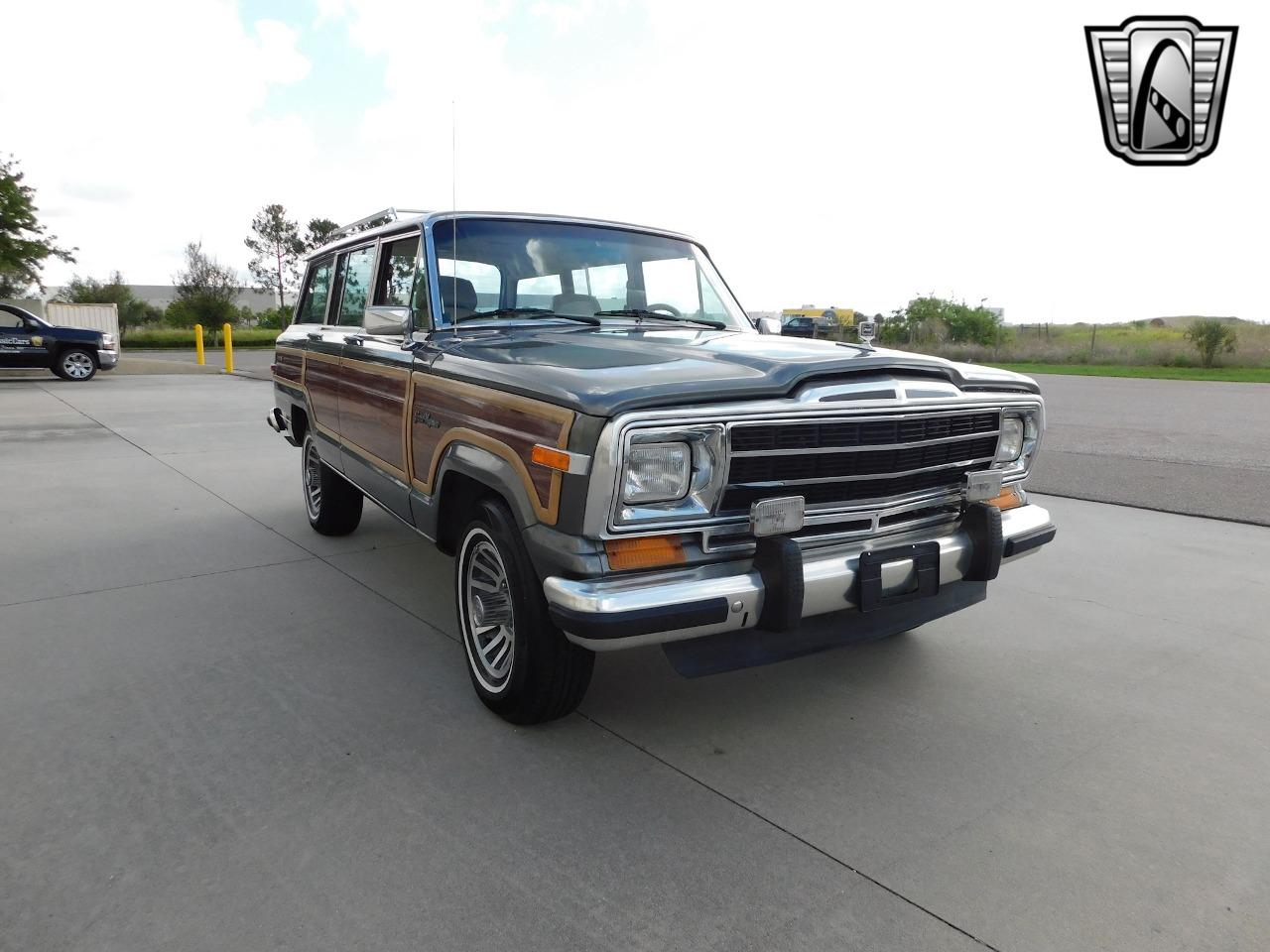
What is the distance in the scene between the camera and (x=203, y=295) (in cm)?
4759

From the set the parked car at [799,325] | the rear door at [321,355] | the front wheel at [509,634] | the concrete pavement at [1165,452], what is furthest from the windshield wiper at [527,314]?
the concrete pavement at [1165,452]

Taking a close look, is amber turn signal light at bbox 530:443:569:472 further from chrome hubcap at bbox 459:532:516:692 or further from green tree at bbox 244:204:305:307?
green tree at bbox 244:204:305:307

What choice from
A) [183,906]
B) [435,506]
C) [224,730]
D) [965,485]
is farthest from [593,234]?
[183,906]

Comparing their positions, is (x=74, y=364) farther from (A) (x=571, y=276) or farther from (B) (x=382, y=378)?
(A) (x=571, y=276)

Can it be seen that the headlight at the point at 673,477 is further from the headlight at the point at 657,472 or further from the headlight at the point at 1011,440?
the headlight at the point at 1011,440

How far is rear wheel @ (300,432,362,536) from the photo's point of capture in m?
5.47

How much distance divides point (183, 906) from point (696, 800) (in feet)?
4.56

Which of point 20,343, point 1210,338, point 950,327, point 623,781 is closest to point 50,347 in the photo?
point 20,343

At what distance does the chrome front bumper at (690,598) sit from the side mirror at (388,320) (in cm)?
156

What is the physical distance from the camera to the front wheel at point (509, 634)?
2803 mm

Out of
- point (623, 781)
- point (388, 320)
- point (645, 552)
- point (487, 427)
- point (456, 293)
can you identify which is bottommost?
point (623, 781)

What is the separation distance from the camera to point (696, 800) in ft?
8.63

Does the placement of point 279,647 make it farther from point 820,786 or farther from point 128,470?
point 128,470

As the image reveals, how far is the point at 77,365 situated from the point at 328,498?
15.5 metres
